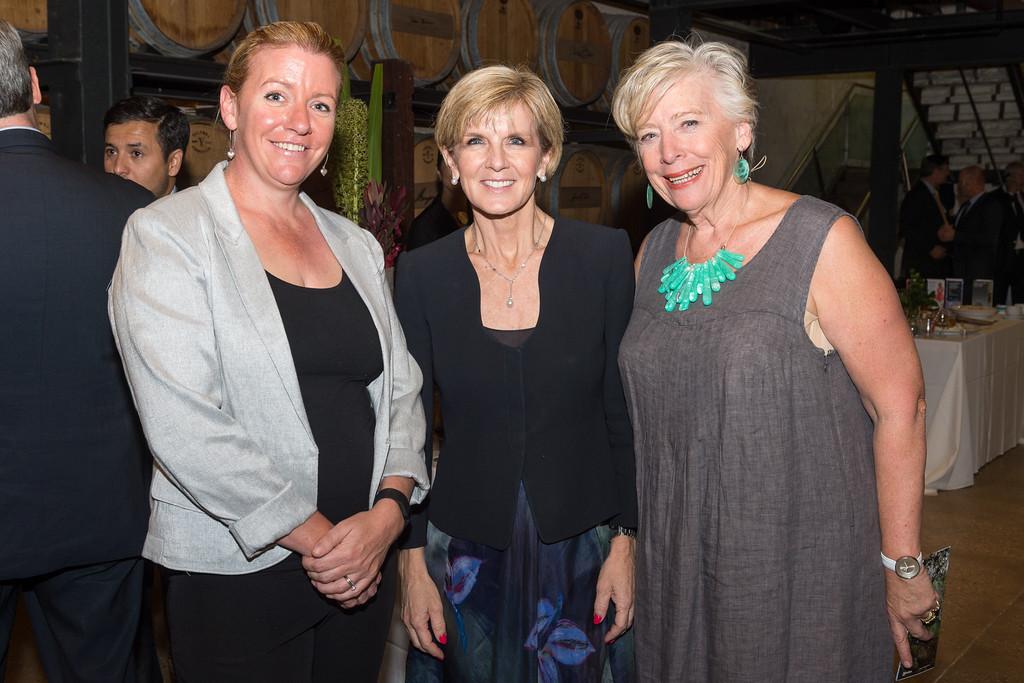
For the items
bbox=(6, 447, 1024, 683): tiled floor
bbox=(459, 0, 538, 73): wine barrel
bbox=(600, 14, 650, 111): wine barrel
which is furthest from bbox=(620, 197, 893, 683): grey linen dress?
bbox=(600, 14, 650, 111): wine barrel

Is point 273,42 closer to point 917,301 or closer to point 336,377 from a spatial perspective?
point 336,377

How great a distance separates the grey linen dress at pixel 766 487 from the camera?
1751 millimetres

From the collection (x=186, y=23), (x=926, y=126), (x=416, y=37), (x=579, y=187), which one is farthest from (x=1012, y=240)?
(x=186, y=23)

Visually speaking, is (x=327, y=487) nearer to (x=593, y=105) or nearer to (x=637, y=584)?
(x=637, y=584)

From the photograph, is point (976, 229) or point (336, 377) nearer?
point (336, 377)

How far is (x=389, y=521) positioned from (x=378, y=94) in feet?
10.3

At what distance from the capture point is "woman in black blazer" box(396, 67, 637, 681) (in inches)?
74.6

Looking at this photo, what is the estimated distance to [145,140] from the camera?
137 inches

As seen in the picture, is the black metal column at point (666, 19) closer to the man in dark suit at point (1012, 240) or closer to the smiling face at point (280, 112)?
the smiling face at point (280, 112)

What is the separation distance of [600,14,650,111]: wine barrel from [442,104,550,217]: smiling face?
5159mm

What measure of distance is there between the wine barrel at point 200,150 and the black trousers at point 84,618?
2.49m

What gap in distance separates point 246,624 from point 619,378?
0.86 metres

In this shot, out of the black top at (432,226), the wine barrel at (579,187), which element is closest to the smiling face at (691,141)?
the black top at (432,226)

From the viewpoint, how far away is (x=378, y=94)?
4.50 metres
